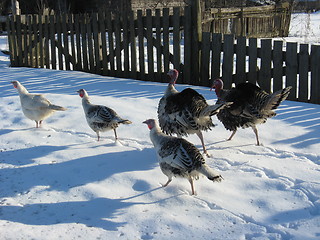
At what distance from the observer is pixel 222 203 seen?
439 cm

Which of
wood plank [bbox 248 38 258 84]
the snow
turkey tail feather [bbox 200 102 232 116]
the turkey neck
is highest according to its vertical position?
wood plank [bbox 248 38 258 84]

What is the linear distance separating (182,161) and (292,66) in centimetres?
469

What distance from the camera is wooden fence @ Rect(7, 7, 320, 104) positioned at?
8211 mm

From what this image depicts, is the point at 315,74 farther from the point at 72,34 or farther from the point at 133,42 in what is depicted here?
the point at 72,34

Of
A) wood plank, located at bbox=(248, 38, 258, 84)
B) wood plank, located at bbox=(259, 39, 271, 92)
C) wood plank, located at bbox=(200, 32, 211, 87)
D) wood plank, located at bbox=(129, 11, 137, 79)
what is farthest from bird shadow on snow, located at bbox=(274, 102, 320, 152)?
wood plank, located at bbox=(129, 11, 137, 79)

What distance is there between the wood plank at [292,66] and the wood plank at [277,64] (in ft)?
0.47

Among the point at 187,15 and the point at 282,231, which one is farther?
the point at 187,15

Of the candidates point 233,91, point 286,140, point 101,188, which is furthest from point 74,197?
point 286,140

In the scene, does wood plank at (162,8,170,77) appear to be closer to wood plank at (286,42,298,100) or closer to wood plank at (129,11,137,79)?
wood plank at (129,11,137,79)

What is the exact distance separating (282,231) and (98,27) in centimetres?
836

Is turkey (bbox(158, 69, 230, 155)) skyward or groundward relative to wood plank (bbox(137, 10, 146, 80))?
groundward

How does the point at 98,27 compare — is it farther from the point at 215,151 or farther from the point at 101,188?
the point at 101,188

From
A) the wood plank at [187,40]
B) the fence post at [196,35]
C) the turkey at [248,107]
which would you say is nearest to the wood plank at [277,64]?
the fence post at [196,35]

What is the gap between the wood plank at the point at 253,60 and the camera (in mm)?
8461
